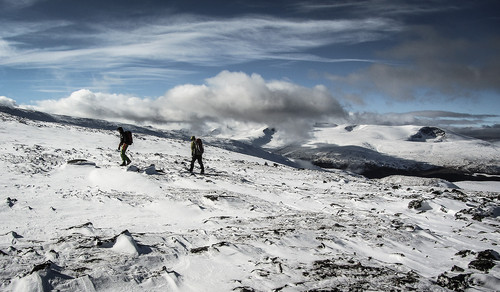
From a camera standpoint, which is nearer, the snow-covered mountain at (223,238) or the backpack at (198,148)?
the snow-covered mountain at (223,238)

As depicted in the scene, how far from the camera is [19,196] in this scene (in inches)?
402

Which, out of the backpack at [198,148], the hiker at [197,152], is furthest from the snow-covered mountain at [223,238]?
the backpack at [198,148]

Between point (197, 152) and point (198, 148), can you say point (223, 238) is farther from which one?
point (198, 148)

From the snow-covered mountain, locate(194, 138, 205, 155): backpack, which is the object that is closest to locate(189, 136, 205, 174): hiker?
locate(194, 138, 205, 155): backpack

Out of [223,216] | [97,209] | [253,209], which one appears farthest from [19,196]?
[253,209]

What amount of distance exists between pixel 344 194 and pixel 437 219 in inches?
191

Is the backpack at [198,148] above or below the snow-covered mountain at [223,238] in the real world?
above

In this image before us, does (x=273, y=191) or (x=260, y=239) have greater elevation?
(x=260, y=239)

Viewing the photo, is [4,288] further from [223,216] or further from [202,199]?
[202,199]

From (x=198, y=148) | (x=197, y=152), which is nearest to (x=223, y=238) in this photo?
(x=197, y=152)

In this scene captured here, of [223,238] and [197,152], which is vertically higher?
[197,152]

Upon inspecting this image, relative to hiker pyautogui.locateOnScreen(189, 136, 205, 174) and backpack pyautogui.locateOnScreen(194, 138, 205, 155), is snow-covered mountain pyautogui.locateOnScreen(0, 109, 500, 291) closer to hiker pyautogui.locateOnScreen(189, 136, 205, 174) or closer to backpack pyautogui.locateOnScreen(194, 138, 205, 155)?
hiker pyautogui.locateOnScreen(189, 136, 205, 174)

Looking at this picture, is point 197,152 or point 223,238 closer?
point 223,238

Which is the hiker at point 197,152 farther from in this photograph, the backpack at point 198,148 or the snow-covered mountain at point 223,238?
the snow-covered mountain at point 223,238
